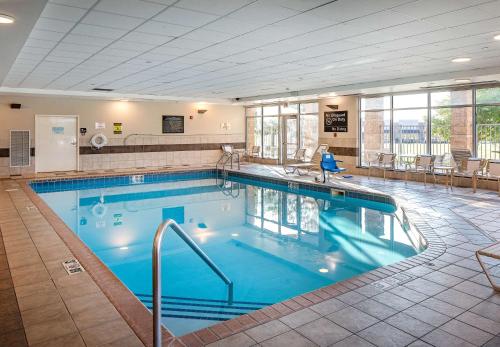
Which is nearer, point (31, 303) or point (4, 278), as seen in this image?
point (31, 303)

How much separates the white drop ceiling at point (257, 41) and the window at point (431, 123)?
168cm

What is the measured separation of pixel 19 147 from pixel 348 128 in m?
9.47

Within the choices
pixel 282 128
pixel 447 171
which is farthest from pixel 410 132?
pixel 282 128

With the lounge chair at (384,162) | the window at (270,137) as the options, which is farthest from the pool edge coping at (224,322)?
the window at (270,137)

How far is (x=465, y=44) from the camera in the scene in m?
5.33

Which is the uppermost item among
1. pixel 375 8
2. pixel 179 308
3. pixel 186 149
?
pixel 375 8

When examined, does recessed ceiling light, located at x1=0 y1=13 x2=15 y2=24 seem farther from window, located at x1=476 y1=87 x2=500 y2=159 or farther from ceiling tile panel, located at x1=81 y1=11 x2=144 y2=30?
window, located at x1=476 y1=87 x2=500 y2=159

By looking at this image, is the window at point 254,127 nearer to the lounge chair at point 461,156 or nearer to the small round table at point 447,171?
the small round table at point 447,171

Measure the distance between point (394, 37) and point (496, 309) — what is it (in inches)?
133

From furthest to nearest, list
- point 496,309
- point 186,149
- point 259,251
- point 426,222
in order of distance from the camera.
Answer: point 186,149, point 426,222, point 259,251, point 496,309

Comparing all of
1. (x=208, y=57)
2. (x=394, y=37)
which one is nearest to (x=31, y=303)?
(x=208, y=57)

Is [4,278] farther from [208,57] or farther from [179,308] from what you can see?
[208,57]

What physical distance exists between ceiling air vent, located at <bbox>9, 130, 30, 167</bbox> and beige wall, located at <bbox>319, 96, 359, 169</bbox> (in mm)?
8759

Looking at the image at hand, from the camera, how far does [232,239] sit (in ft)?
18.9
